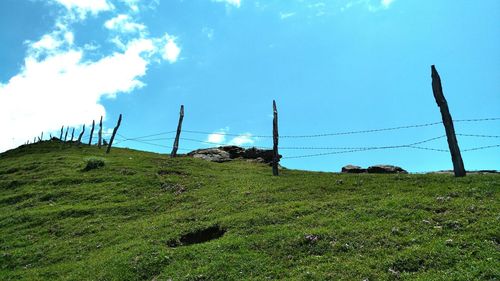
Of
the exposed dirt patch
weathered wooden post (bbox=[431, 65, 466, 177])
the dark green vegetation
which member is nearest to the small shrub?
the dark green vegetation

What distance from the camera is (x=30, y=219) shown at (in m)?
31.8

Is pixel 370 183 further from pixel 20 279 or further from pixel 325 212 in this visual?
pixel 20 279

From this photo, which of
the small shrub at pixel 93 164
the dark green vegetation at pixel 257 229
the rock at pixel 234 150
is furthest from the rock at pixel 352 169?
the small shrub at pixel 93 164

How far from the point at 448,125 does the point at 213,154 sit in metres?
38.1

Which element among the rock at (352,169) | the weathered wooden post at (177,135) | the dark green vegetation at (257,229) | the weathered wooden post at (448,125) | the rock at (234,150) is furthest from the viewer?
the rock at (234,150)

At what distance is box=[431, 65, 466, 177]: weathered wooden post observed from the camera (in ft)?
97.7

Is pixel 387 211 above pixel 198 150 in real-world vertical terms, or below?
below

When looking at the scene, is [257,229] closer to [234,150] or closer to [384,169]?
[384,169]

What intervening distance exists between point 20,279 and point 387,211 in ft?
63.8

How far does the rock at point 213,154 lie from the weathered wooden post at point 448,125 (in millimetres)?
34280

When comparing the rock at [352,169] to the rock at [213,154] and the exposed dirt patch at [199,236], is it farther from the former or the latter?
the exposed dirt patch at [199,236]

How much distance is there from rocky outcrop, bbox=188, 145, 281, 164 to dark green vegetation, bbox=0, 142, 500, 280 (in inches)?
847

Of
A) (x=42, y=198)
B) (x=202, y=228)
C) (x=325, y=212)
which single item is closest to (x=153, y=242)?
(x=202, y=228)

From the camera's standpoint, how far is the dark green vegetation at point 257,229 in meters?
16.9
